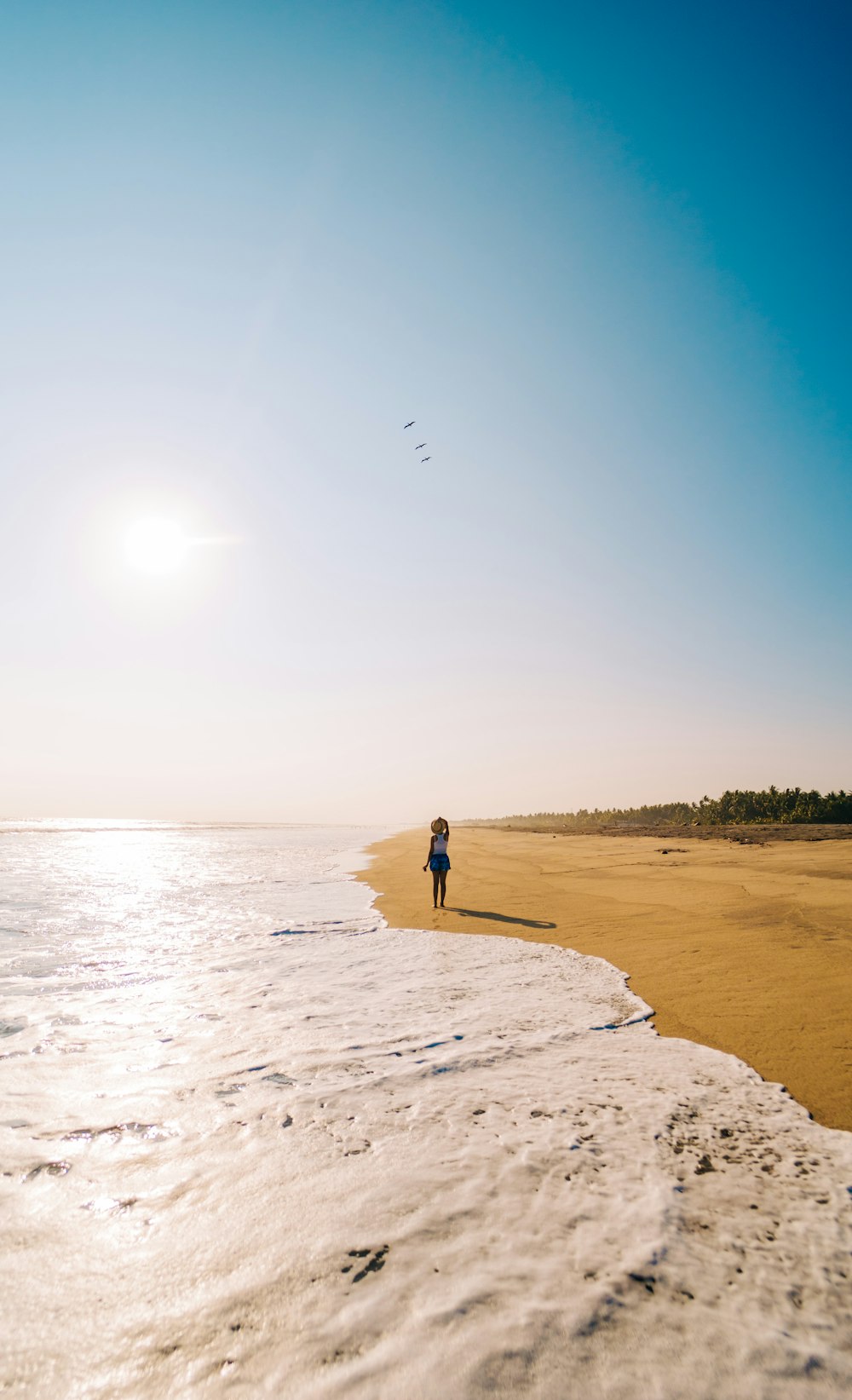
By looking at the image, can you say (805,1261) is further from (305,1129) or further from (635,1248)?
(305,1129)

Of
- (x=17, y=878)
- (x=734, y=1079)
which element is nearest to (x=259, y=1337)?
(x=734, y=1079)

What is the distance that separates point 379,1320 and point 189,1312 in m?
0.74

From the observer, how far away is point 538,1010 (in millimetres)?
5863

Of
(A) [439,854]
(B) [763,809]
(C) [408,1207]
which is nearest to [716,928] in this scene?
(A) [439,854]

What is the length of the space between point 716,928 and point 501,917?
399 centimetres

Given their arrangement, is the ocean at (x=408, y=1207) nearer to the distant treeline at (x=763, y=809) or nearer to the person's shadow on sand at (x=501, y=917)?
the person's shadow on sand at (x=501, y=917)

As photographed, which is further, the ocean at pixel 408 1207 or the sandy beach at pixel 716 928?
the sandy beach at pixel 716 928

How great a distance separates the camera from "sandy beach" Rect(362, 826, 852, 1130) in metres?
4.86

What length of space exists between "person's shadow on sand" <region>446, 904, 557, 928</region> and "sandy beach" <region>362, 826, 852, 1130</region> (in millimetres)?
46

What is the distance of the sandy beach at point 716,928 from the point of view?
4.86 meters

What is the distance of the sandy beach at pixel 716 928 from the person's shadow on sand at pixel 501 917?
5 centimetres

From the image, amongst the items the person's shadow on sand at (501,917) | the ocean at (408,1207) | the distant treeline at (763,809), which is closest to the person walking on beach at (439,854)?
the person's shadow on sand at (501,917)

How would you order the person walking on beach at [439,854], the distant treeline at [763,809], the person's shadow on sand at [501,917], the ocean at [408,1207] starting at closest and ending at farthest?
the ocean at [408,1207] → the person's shadow on sand at [501,917] → the person walking on beach at [439,854] → the distant treeline at [763,809]

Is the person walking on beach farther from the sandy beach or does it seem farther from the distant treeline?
the distant treeline
